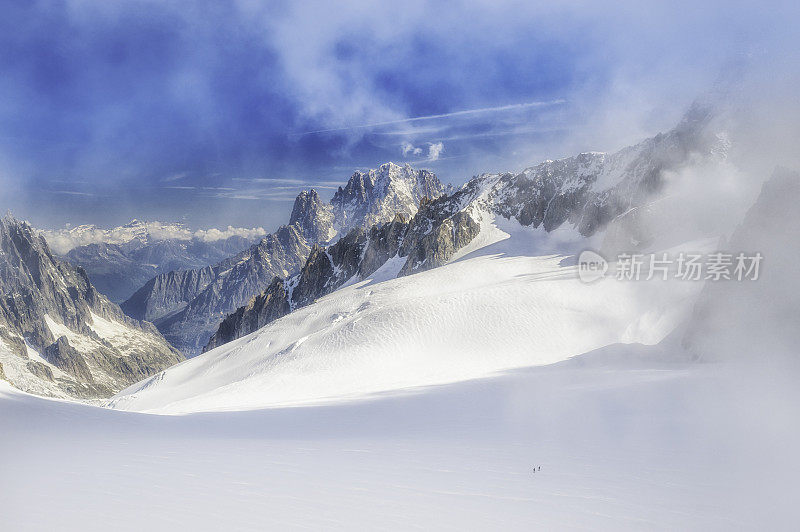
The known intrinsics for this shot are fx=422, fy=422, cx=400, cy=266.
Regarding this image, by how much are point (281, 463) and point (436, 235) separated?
260 feet

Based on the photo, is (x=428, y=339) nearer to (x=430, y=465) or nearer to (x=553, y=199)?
(x=430, y=465)

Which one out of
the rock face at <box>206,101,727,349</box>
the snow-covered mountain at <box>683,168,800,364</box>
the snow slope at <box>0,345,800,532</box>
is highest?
the rock face at <box>206,101,727,349</box>

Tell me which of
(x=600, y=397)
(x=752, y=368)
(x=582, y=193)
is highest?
(x=582, y=193)

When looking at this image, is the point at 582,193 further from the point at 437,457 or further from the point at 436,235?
the point at 437,457

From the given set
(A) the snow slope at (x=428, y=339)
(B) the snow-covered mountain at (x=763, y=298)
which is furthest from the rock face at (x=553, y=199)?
(B) the snow-covered mountain at (x=763, y=298)

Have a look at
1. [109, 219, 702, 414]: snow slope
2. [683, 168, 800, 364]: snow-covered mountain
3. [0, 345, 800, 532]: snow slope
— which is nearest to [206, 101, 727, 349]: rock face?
[109, 219, 702, 414]: snow slope

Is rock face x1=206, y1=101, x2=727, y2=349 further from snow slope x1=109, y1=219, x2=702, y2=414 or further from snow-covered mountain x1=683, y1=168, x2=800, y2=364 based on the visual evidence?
snow-covered mountain x1=683, y1=168, x2=800, y2=364

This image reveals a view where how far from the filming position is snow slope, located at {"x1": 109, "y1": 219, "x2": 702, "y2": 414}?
30656 mm

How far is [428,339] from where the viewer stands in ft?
122

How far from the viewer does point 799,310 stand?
1955 centimetres

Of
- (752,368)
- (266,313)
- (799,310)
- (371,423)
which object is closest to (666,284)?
(799,310)

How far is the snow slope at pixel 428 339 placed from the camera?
3066cm

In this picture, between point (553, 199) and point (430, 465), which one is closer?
point (430, 465)

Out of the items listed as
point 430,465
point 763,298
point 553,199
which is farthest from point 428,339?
point 553,199
